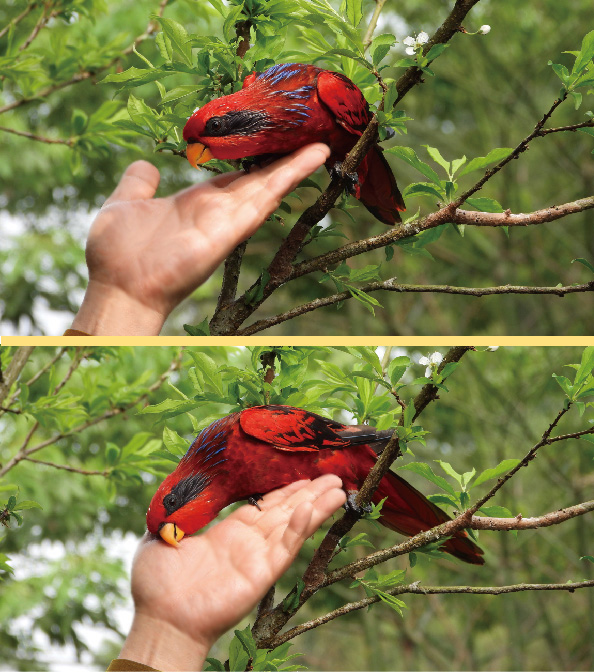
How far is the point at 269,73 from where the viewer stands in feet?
3.74

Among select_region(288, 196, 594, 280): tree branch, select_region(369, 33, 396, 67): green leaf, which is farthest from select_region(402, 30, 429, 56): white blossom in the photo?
select_region(288, 196, 594, 280): tree branch

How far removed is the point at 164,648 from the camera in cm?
104

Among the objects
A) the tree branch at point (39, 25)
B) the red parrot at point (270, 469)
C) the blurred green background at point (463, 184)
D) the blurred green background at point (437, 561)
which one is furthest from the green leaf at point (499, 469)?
the blurred green background at point (463, 184)

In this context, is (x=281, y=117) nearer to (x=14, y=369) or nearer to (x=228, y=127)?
(x=228, y=127)

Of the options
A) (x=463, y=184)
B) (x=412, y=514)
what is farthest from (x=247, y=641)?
(x=463, y=184)

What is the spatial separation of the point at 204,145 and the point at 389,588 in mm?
826

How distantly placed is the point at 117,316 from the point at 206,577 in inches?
18.3

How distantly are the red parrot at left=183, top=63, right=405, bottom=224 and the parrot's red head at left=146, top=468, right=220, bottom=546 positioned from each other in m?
0.55

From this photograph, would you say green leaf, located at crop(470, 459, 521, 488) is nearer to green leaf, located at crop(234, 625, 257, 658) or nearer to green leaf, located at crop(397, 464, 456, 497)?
green leaf, located at crop(397, 464, 456, 497)

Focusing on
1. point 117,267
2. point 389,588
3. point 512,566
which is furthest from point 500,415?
point 117,267

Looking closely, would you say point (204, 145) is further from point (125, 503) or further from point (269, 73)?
point (125, 503)

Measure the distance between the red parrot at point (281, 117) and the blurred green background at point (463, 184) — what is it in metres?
3.27

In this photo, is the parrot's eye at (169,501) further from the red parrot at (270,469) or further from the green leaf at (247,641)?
the green leaf at (247,641)

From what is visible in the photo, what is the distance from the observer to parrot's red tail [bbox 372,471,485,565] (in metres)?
1.19
